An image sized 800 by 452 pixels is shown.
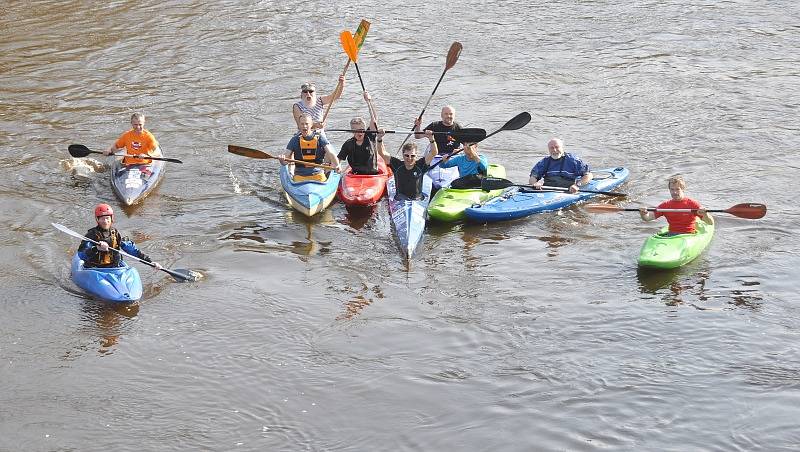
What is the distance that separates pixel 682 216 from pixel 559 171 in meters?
1.93

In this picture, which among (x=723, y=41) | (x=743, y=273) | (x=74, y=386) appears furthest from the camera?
(x=723, y=41)

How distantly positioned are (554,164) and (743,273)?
2.68m

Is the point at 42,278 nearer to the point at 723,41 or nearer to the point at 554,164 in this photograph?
the point at 554,164

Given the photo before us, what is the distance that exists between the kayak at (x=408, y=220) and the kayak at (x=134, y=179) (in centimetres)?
313

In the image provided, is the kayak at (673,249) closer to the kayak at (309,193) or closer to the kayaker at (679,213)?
the kayaker at (679,213)

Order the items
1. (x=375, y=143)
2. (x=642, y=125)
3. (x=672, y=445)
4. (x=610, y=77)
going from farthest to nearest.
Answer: (x=610, y=77), (x=642, y=125), (x=375, y=143), (x=672, y=445)

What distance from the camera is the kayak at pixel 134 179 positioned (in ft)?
41.2

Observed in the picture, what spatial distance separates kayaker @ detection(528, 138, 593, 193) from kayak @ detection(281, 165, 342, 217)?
7.73 feet

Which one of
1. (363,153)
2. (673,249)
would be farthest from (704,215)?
(363,153)

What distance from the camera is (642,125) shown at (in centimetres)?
1569

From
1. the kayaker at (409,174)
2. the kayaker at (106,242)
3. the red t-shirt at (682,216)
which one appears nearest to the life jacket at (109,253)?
the kayaker at (106,242)

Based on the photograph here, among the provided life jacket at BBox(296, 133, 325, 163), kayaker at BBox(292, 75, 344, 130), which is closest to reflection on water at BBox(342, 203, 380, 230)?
life jacket at BBox(296, 133, 325, 163)

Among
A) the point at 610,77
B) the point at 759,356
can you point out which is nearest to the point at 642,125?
the point at 610,77

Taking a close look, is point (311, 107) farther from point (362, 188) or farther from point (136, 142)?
point (136, 142)
